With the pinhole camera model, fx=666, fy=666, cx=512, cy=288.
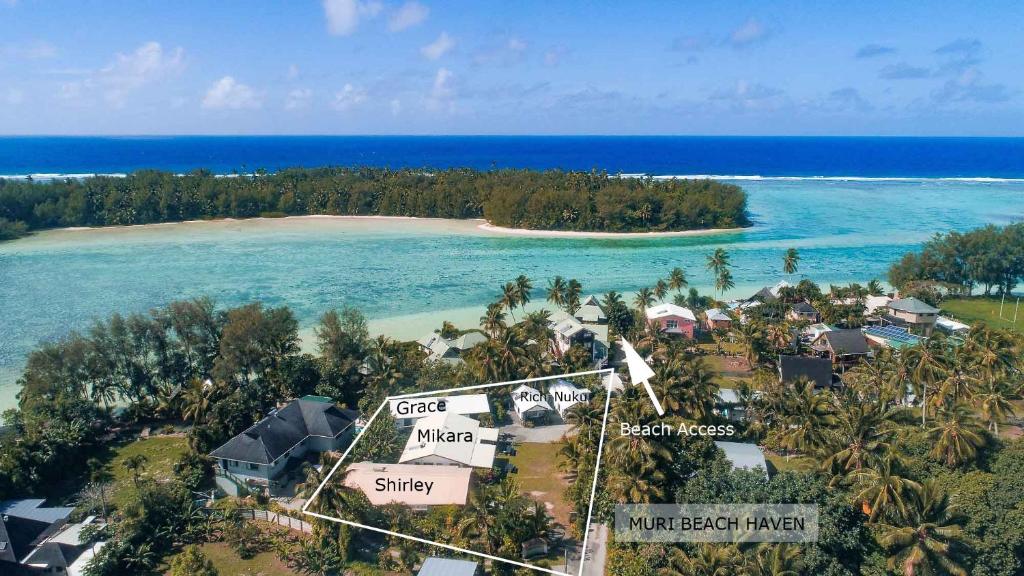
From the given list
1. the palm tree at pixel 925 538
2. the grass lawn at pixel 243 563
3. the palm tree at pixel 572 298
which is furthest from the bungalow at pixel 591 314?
the grass lawn at pixel 243 563

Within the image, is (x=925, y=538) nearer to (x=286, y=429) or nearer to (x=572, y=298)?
(x=286, y=429)

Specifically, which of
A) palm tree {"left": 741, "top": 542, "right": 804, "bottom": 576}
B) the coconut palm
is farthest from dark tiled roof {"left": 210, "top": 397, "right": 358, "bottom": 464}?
the coconut palm

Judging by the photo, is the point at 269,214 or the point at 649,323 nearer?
the point at 649,323

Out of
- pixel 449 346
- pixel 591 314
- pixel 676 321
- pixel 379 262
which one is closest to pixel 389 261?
pixel 379 262

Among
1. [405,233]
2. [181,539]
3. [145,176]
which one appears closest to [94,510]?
[181,539]

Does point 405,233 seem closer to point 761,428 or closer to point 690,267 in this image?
point 690,267

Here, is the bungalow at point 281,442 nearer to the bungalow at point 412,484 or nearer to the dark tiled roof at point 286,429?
the dark tiled roof at point 286,429
